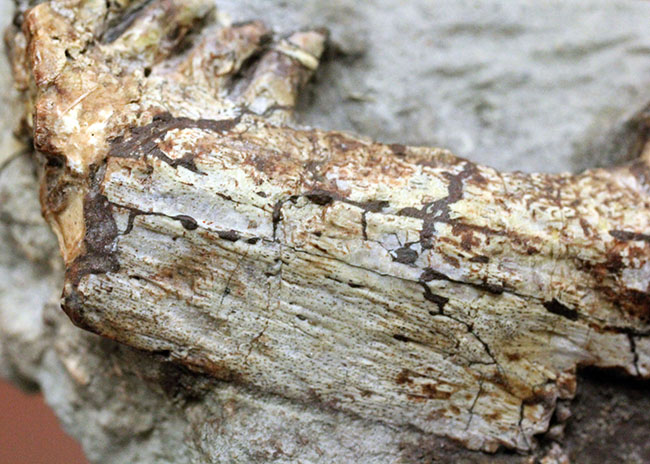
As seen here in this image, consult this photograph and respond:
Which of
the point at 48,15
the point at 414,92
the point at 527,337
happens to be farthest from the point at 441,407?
the point at 48,15

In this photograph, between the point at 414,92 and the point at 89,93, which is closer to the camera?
the point at 89,93

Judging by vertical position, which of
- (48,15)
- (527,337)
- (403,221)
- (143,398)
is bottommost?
(143,398)

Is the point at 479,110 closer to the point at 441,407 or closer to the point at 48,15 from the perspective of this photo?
the point at 441,407

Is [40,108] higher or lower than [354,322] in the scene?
higher

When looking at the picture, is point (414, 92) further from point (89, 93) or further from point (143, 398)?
point (143, 398)

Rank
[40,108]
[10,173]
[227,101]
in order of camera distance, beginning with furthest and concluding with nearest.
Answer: [10,173]
[227,101]
[40,108]

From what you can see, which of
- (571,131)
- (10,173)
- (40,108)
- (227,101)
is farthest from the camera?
(571,131)
